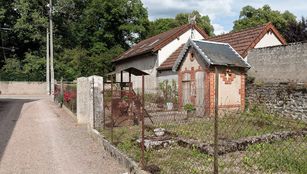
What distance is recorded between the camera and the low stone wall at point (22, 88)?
39.7 metres

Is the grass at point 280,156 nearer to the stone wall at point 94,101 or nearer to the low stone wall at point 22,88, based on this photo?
the stone wall at point 94,101

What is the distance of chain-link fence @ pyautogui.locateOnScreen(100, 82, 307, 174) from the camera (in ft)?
23.3

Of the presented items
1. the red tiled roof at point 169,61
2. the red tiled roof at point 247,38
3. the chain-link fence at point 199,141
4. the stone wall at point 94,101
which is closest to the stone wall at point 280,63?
the red tiled roof at point 247,38

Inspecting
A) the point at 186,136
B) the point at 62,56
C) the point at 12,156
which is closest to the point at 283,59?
the point at 186,136

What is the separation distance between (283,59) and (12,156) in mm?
13319

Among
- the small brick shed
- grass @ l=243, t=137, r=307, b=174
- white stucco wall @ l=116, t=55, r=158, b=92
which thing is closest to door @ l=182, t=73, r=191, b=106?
the small brick shed

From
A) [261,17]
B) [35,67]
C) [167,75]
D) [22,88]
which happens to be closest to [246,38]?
[167,75]

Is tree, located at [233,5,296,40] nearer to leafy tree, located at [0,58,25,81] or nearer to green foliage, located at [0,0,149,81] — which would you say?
green foliage, located at [0,0,149,81]

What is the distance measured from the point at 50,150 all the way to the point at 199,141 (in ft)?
13.7

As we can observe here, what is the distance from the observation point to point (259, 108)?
658 inches

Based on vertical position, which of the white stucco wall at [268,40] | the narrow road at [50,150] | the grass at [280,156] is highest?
the white stucco wall at [268,40]

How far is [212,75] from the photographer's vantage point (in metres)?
16.0

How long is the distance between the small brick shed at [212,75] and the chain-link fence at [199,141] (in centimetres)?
322

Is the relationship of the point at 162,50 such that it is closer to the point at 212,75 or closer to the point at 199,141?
the point at 212,75
